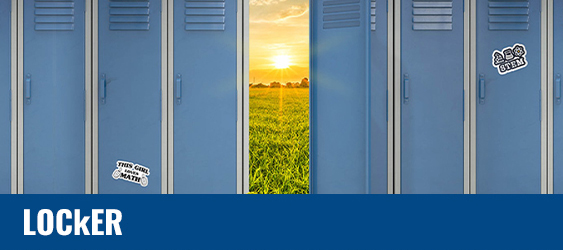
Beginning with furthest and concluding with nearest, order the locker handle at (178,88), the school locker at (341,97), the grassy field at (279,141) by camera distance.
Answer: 1. the grassy field at (279,141)
2. the locker handle at (178,88)
3. the school locker at (341,97)

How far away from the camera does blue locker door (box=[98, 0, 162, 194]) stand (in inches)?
113

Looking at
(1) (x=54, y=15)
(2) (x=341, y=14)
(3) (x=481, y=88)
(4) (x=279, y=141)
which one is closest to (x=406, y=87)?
(3) (x=481, y=88)

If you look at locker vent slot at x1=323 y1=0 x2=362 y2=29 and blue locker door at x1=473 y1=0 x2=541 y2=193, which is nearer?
locker vent slot at x1=323 y1=0 x2=362 y2=29

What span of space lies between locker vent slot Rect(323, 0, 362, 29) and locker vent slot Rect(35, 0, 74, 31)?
5.99 ft

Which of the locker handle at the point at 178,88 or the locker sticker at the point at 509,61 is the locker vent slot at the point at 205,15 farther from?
the locker sticker at the point at 509,61

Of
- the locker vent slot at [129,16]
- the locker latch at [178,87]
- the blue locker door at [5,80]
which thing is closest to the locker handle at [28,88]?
the blue locker door at [5,80]

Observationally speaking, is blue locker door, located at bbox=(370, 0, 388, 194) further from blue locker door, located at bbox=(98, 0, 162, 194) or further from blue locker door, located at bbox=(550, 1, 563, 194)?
blue locker door, located at bbox=(98, 0, 162, 194)

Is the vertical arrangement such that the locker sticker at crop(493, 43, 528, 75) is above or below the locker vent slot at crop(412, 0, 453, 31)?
below

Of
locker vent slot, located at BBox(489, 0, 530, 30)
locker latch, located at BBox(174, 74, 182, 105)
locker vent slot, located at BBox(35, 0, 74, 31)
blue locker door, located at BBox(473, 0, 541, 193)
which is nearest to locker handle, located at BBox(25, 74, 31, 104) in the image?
locker vent slot, located at BBox(35, 0, 74, 31)

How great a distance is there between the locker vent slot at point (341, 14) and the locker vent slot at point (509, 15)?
3.83 feet

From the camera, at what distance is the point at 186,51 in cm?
288

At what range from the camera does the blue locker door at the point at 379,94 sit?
9.41ft

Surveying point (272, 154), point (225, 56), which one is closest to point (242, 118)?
point (225, 56)

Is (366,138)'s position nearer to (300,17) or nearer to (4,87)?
(4,87)
